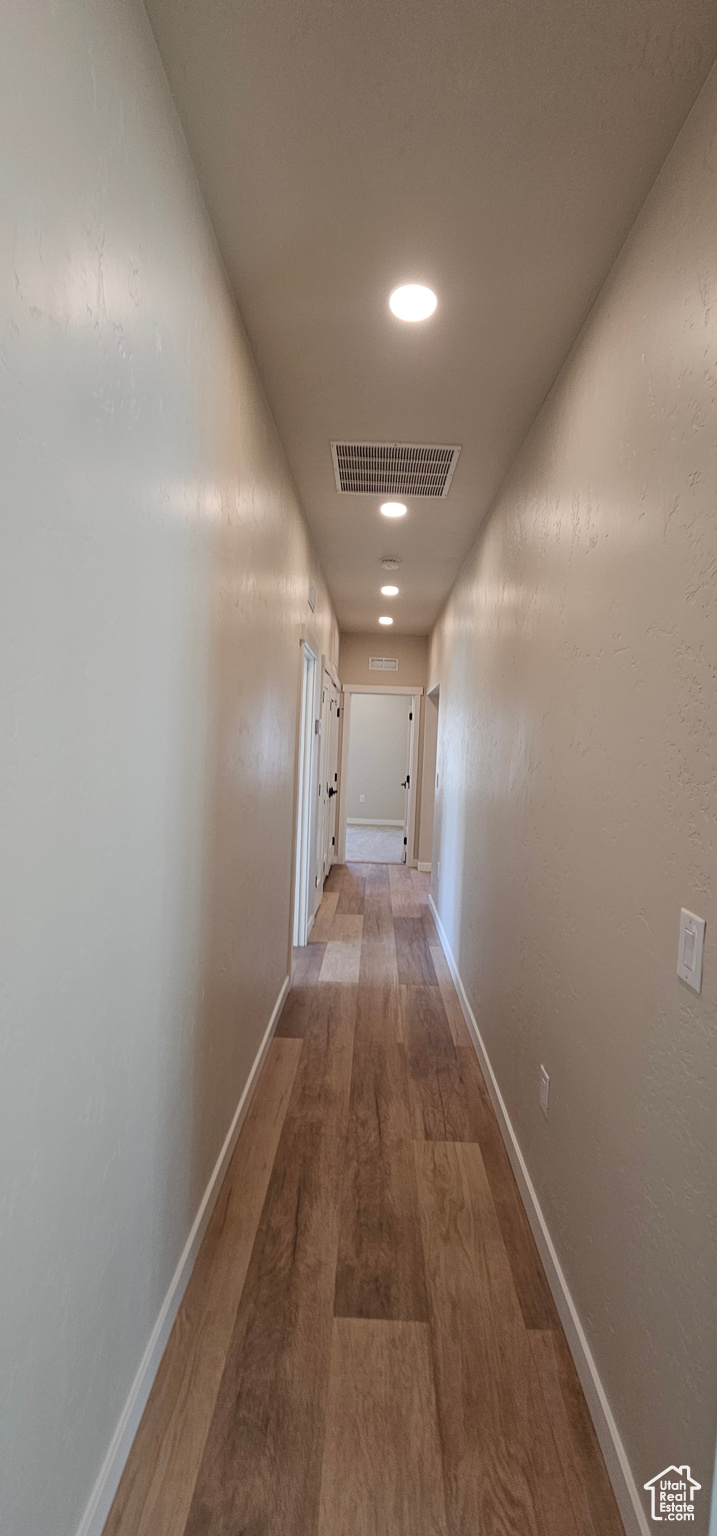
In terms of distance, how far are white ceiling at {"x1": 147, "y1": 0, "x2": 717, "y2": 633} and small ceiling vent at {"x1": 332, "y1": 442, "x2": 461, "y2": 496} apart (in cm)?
47

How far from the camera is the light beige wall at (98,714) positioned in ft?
2.64

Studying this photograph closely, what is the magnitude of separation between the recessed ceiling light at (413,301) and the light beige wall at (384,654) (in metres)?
5.72

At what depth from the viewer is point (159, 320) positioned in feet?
4.09

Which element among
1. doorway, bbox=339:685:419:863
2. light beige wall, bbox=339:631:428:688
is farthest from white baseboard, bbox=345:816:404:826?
light beige wall, bbox=339:631:428:688

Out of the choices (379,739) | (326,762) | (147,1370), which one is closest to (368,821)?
(379,739)

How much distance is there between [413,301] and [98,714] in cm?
155

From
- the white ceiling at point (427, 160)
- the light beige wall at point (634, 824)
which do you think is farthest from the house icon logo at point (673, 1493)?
the white ceiling at point (427, 160)

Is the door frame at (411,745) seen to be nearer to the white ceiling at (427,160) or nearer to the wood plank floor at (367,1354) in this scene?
the wood plank floor at (367,1354)

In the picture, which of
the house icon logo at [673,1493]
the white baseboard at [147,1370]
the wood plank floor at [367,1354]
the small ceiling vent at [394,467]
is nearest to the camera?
the house icon logo at [673,1493]

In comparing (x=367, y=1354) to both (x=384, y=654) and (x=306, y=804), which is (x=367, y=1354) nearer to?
(x=306, y=804)

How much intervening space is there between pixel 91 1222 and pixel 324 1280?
0.95m

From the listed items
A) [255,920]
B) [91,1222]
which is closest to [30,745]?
[91,1222]

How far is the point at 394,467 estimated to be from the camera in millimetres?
3027

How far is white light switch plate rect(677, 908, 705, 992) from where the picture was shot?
1068 millimetres
